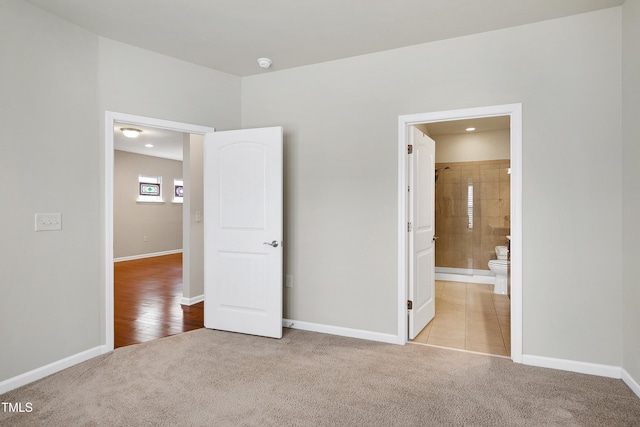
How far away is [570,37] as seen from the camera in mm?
2723

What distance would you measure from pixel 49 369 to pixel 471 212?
596 cm

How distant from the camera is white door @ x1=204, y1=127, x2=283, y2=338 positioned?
3430 mm

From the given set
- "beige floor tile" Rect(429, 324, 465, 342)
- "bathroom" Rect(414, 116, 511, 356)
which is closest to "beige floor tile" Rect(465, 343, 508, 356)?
"beige floor tile" Rect(429, 324, 465, 342)

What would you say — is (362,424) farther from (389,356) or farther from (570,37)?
(570,37)

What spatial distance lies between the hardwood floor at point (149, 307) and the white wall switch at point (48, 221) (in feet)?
4.02

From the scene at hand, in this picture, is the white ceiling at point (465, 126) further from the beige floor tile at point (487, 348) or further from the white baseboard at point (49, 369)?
the white baseboard at point (49, 369)

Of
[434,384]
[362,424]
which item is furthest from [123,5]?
[434,384]

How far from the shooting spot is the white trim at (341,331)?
333cm

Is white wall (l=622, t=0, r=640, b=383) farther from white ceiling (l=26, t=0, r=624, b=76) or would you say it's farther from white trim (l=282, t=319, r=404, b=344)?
white trim (l=282, t=319, r=404, b=344)

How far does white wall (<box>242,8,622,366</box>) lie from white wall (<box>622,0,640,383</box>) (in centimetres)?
7

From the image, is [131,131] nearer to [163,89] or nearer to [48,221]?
[163,89]

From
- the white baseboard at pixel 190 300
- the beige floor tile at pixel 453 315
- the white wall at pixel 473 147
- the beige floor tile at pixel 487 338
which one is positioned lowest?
the beige floor tile at pixel 487 338

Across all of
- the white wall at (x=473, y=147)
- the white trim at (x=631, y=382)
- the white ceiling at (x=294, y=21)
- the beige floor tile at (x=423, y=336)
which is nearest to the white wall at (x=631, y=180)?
the white trim at (x=631, y=382)

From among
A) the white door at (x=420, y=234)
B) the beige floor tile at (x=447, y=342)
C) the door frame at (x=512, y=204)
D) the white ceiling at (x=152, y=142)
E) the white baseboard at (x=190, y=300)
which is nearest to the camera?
the door frame at (x=512, y=204)
